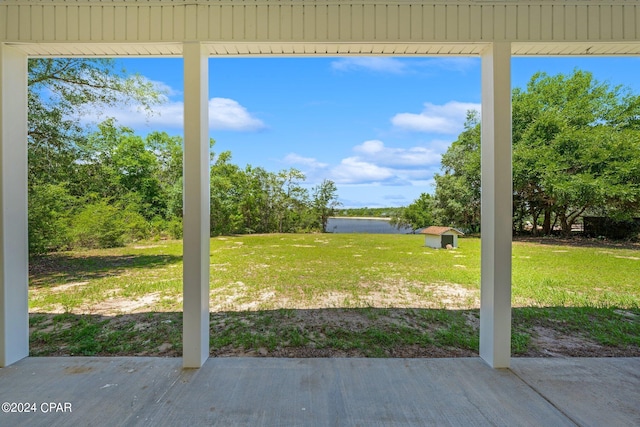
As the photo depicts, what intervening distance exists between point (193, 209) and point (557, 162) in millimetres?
4567

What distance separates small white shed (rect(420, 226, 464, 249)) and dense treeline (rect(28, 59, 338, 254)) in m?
1.19

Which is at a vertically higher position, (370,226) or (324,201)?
(324,201)

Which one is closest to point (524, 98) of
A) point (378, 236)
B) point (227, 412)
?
point (378, 236)

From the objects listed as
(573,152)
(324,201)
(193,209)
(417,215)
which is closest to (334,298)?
(324,201)

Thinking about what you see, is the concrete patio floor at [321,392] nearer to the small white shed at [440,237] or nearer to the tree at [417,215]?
the small white shed at [440,237]

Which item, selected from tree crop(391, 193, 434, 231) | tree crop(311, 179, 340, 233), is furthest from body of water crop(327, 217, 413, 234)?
tree crop(311, 179, 340, 233)

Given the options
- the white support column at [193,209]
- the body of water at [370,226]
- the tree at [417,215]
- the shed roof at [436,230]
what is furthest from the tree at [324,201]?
the white support column at [193,209]

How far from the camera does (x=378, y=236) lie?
392 centimetres

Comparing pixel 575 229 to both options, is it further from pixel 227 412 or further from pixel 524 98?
pixel 227 412

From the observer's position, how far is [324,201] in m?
3.97

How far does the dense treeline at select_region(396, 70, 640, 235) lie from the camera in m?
4.04

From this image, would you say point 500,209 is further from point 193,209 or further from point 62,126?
point 62,126

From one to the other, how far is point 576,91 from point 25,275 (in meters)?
6.60

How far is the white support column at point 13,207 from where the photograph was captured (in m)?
2.26
